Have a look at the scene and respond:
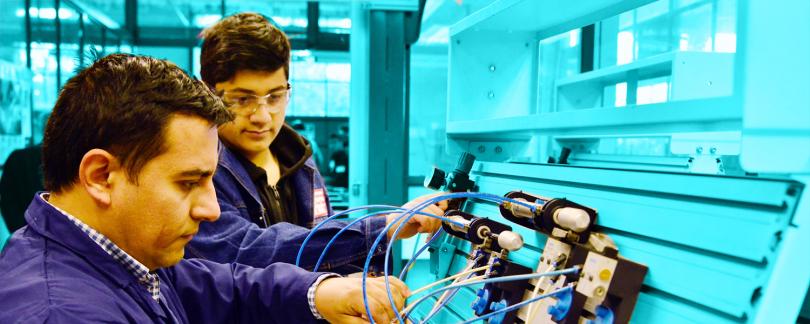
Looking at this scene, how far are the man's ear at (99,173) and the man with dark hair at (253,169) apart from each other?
0.53 m

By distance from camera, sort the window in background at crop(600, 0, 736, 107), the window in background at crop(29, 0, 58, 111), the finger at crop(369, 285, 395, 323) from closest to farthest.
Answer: the finger at crop(369, 285, 395, 323)
the window in background at crop(29, 0, 58, 111)
the window in background at crop(600, 0, 736, 107)

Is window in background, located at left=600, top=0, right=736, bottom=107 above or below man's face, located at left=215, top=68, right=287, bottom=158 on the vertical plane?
above

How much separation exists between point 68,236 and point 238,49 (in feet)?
2.29

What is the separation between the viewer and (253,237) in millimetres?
1317

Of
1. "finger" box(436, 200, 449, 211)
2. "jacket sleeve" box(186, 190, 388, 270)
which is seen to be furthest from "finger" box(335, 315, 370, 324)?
"finger" box(436, 200, 449, 211)

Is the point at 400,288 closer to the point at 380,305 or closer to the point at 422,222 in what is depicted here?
the point at 380,305

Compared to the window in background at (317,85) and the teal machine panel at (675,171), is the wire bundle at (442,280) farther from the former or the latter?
the window in background at (317,85)

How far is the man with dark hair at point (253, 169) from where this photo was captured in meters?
1.33

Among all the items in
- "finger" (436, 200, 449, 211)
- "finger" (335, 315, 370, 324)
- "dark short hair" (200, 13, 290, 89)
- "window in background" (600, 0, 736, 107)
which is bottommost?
"finger" (335, 315, 370, 324)

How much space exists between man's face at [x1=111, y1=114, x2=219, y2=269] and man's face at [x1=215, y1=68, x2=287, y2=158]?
0.50 metres

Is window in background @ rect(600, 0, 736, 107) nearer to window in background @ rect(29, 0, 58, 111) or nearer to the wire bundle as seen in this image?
the wire bundle

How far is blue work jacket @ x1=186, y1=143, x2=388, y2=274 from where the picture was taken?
132 centimetres

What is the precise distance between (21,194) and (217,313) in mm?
2808

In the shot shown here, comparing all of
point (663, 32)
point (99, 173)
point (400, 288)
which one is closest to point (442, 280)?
point (400, 288)
